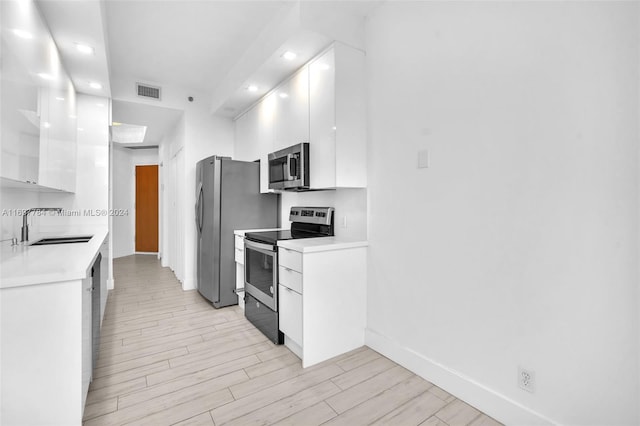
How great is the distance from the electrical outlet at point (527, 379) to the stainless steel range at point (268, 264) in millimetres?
1688

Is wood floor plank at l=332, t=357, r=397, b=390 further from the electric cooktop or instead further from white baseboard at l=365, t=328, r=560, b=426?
the electric cooktop

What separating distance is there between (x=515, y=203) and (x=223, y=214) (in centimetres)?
287

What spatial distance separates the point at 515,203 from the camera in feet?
5.25

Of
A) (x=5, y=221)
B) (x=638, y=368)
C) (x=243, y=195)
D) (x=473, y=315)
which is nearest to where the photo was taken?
(x=638, y=368)

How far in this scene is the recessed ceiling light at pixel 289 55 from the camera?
8.56ft

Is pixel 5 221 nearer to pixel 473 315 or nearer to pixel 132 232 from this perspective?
pixel 473 315

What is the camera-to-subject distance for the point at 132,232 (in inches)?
290

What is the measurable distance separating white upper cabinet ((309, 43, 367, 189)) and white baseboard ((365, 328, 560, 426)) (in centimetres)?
131

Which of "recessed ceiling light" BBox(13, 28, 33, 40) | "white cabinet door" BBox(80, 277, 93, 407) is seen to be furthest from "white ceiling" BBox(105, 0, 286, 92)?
"white cabinet door" BBox(80, 277, 93, 407)

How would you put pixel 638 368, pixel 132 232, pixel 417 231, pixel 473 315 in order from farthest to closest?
1. pixel 132 232
2. pixel 417 231
3. pixel 473 315
4. pixel 638 368

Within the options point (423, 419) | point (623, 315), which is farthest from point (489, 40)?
point (423, 419)

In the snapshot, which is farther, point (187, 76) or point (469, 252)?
point (187, 76)

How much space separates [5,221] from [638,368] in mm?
3842

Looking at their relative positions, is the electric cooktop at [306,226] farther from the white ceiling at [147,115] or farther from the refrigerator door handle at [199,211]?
the white ceiling at [147,115]
